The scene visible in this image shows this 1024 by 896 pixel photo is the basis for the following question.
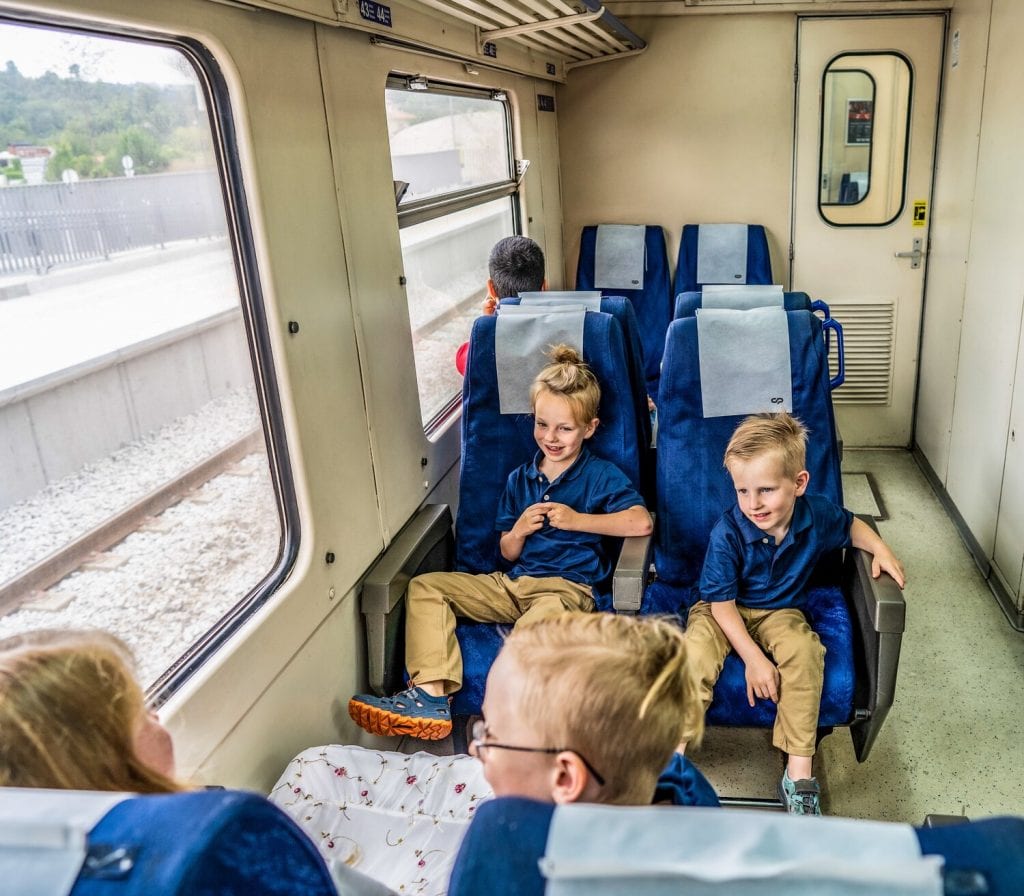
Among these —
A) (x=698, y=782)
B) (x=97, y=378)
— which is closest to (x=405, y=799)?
(x=698, y=782)

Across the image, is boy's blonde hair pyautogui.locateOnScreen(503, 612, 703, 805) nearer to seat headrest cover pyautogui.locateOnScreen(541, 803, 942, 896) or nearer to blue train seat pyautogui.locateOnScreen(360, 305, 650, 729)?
seat headrest cover pyautogui.locateOnScreen(541, 803, 942, 896)

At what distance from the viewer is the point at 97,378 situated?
160cm

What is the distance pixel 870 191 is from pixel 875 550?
123 inches

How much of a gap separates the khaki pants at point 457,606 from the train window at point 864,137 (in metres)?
3.29

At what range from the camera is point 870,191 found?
188 inches

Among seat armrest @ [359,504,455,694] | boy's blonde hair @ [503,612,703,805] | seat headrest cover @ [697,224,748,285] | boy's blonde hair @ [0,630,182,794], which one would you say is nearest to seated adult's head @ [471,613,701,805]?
boy's blonde hair @ [503,612,703,805]

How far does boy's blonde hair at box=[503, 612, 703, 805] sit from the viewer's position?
898 mm

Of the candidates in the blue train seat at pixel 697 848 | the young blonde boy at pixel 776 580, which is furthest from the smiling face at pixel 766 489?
the blue train seat at pixel 697 848

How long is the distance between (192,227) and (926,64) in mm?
4135

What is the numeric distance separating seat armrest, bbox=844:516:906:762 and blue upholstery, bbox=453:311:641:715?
2.29 ft

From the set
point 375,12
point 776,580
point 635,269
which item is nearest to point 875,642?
point 776,580

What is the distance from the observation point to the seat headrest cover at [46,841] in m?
0.62

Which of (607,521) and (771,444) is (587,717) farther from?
(607,521)

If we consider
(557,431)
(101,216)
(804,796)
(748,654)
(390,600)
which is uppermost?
(101,216)
